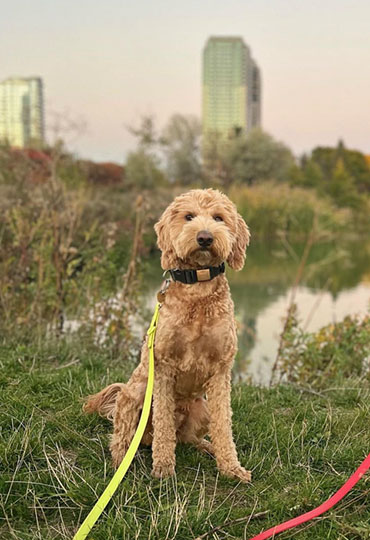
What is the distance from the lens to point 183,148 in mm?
35531

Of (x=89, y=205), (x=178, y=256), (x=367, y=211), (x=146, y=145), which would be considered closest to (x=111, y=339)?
(x=178, y=256)

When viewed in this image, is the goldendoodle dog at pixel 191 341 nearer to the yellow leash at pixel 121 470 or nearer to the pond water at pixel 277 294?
the yellow leash at pixel 121 470

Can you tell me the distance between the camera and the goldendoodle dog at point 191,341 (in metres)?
2.68

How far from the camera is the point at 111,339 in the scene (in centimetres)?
555

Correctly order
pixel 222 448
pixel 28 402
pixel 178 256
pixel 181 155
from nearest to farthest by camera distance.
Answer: pixel 178 256
pixel 222 448
pixel 28 402
pixel 181 155

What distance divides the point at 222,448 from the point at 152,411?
435 millimetres

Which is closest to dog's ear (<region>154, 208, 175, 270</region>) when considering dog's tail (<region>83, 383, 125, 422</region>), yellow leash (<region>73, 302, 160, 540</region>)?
yellow leash (<region>73, 302, 160, 540</region>)

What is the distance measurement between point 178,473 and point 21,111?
17.1 metres

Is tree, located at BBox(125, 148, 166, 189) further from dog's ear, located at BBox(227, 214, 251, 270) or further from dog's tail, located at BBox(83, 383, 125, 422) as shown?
dog's ear, located at BBox(227, 214, 251, 270)

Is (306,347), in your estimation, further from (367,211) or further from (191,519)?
(367,211)

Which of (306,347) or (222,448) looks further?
(306,347)

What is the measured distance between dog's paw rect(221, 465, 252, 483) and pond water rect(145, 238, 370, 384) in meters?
2.69

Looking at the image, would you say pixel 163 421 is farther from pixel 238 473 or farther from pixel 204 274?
pixel 204 274

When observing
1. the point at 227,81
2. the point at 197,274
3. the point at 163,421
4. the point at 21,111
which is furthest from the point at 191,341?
the point at 227,81
